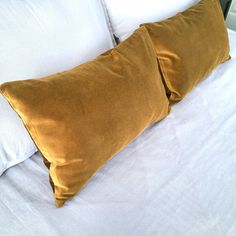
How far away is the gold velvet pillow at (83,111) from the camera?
23.3 inches

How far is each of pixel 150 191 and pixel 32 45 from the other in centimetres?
56

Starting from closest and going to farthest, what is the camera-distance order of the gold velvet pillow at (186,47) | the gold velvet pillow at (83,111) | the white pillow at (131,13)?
the gold velvet pillow at (83,111)
the gold velvet pillow at (186,47)
the white pillow at (131,13)

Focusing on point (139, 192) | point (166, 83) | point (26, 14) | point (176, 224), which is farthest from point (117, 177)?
point (26, 14)

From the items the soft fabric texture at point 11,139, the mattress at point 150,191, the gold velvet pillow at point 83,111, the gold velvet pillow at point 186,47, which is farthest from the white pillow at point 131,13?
the soft fabric texture at point 11,139

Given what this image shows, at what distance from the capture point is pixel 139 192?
714 millimetres

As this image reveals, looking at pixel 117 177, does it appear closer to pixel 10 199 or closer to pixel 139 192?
pixel 139 192

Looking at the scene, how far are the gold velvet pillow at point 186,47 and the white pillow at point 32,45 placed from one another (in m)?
→ 0.30

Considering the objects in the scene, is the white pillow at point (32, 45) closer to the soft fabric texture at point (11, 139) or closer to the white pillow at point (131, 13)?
the soft fabric texture at point (11, 139)

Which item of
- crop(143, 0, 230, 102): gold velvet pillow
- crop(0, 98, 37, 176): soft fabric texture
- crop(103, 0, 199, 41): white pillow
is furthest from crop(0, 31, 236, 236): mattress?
crop(103, 0, 199, 41): white pillow

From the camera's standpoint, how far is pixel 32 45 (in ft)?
2.33

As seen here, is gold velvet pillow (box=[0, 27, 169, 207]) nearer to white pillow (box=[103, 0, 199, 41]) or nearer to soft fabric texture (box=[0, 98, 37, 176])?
soft fabric texture (box=[0, 98, 37, 176])

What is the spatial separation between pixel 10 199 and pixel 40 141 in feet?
0.71

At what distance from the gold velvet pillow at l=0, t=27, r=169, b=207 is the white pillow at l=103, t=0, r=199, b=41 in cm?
36

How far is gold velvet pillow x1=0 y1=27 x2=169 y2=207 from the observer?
1.94ft
